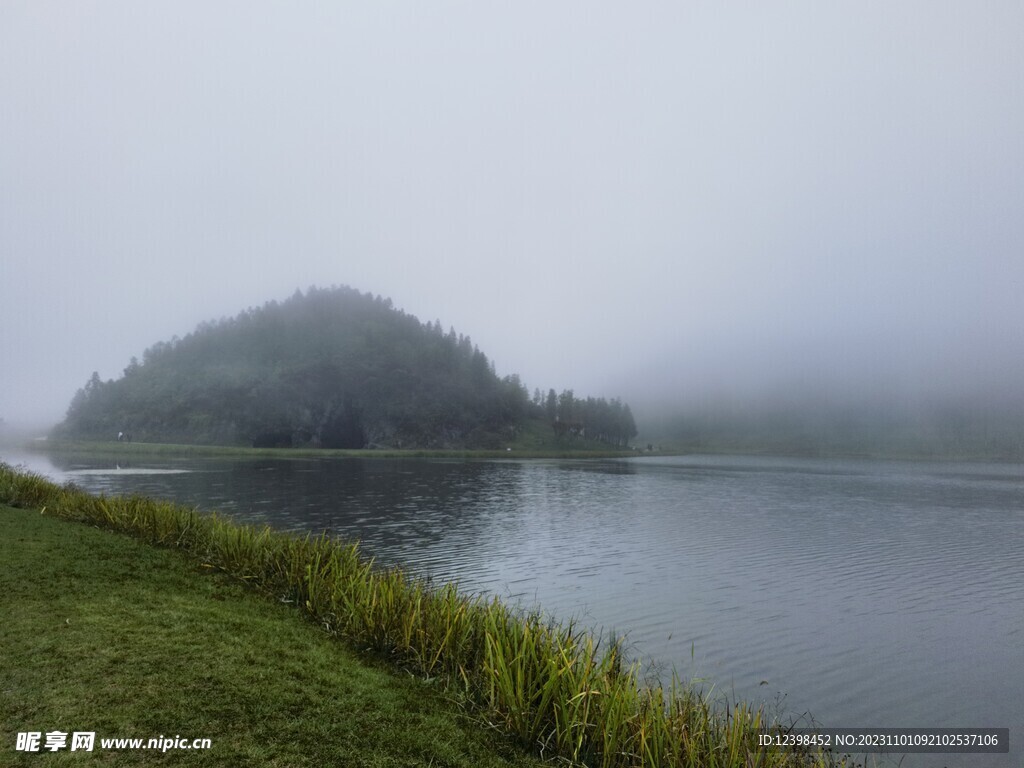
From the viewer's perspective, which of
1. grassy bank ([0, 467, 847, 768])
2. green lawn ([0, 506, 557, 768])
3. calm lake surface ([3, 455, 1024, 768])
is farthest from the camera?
calm lake surface ([3, 455, 1024, 768])

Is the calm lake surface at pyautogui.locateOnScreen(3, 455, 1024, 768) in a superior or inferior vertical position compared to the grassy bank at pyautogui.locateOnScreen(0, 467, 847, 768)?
inferior

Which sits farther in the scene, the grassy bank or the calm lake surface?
the calm lake surface

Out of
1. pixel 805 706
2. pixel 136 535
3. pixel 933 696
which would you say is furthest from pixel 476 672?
pixel 136 535

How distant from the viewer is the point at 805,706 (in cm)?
1088

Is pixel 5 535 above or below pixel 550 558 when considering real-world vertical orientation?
above

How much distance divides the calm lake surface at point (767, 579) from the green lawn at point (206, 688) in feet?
22.8

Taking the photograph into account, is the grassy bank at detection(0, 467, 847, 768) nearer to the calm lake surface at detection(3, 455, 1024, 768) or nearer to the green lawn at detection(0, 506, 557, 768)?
the green lawn at detection(0, 506, 557, 768)

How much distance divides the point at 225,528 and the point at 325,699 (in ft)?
37.6

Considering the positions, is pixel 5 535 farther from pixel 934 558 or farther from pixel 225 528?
pixel 934 558

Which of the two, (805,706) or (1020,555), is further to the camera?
(1020,555)

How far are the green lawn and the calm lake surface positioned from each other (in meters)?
6.94

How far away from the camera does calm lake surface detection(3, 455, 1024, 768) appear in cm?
1198

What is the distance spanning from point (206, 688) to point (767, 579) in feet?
64.8

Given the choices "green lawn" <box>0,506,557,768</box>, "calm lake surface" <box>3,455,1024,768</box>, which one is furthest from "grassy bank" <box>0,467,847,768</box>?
"calm lake surface" <box>3,455,1024,768</box>
